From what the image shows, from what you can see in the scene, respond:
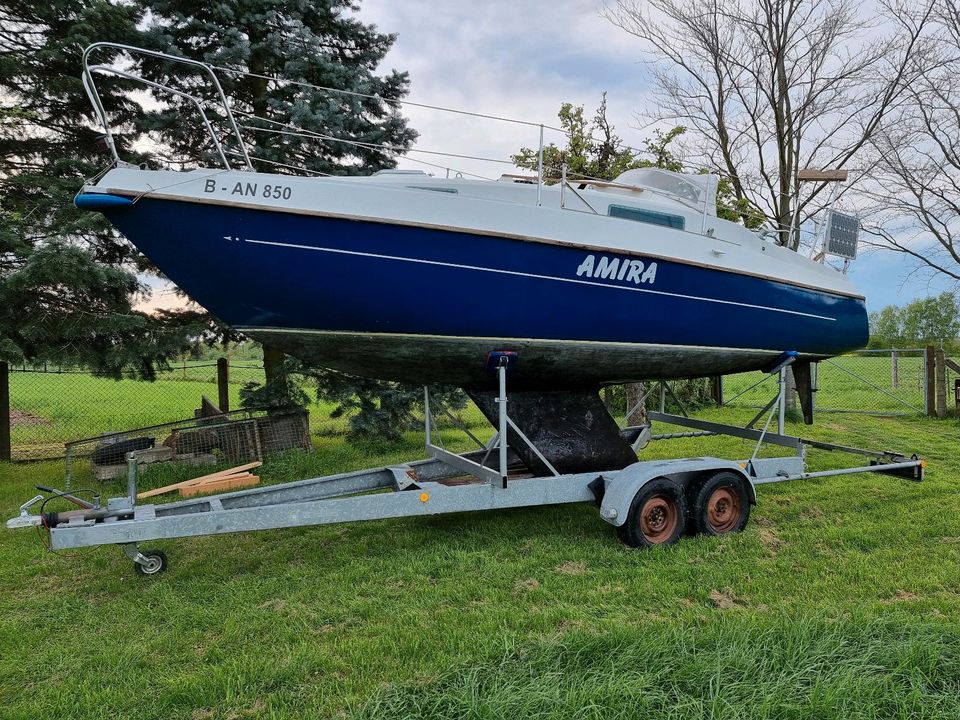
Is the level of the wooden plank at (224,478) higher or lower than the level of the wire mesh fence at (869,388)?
lower

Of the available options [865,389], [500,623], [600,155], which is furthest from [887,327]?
[500,623]

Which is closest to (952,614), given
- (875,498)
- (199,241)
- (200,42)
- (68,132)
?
(875,498)

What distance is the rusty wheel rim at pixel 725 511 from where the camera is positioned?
516cm

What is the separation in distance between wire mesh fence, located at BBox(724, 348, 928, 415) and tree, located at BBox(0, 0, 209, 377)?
28.8ft

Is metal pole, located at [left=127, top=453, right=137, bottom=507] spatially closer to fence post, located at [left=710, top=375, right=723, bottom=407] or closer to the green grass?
the green grass

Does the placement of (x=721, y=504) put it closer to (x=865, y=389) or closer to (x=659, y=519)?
(x=659, y=519)

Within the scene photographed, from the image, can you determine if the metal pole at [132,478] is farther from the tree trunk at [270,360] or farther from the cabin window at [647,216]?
the tree trunk at [270,360]

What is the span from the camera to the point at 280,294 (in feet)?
13.9

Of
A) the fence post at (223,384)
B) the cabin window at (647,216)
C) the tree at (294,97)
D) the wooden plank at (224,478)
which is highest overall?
the tree at (294,97)

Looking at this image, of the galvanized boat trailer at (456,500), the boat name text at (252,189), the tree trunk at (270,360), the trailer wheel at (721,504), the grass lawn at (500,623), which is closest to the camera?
the grass lawn at (500,623)

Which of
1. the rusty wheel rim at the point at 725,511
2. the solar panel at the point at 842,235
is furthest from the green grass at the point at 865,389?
the rusty wheel rim at the point at 725,511

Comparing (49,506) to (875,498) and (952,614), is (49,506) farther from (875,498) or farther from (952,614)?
(875,498)

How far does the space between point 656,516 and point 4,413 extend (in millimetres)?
8911

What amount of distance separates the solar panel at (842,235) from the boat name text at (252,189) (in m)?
5.62
